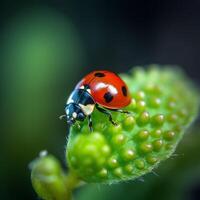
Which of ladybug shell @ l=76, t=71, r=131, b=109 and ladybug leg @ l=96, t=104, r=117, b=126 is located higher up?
ladybug shell @ l=76, t=71, r=131, b=109

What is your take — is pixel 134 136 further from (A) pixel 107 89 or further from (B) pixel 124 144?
(A) pixel 107 89

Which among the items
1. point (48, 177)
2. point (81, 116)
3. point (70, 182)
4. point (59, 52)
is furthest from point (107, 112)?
point (59, 52)

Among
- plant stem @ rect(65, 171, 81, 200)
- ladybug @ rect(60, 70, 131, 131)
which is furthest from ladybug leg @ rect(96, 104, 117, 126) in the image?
plant stem @ rect(65, 171, 81, 200)

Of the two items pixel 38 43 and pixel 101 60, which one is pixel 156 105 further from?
pixel 101 60

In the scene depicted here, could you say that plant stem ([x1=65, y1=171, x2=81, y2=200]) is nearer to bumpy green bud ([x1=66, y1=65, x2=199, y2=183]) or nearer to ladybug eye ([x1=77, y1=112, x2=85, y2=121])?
bumpy green bud ([x1=66, y1=65, x2=199, y2=183])

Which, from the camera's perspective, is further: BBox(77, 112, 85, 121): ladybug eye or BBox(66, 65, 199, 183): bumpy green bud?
BBox(77, 112, 85, 121): ladybug eye

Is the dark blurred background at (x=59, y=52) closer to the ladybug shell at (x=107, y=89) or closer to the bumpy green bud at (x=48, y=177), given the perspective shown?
the ladybug shell at (x=107, y=89)

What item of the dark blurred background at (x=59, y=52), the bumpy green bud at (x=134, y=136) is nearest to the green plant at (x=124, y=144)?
the bumpy green bud at (x=134, y=136)
